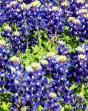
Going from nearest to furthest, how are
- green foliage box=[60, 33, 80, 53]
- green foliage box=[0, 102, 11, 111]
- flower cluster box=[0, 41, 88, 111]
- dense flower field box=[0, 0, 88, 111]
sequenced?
flower cluster box=[0, 41, 88, 111]
dense flower field box=[0, 0, 88, 111]
green foliage box=[0, 102, 11, 111]
green foliage box=[60, 33, 80, 53]

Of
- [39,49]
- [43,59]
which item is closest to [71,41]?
[39,49]

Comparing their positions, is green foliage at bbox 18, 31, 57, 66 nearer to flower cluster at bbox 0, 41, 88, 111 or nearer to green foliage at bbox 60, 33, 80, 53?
green foliage at bbox 60, 33, 80, 53

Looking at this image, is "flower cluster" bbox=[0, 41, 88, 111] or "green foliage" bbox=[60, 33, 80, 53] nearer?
"flower cluster" bbox=[0, 41, 88, 111]

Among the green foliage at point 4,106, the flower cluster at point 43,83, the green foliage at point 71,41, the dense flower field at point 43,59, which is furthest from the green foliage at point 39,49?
the green foliage at point 4,106

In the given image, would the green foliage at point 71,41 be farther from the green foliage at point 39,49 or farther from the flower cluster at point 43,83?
the flower cluster at point 43,83

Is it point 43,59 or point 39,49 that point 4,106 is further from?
point 39,49

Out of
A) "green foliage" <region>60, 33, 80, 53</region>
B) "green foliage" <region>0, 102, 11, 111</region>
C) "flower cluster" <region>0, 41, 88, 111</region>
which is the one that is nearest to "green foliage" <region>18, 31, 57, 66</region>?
"green foliage" <region>60, 33, 80, 53</region>

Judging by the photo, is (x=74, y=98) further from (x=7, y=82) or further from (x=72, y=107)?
(x=7, y=82)

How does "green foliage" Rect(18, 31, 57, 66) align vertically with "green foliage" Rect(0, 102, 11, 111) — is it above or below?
above
